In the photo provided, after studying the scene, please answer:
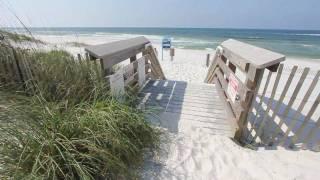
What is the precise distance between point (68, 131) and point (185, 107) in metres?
2.59

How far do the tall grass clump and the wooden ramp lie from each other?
81cm

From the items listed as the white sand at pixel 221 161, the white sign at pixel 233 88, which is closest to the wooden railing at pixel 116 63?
the white sand at pixel 221 161

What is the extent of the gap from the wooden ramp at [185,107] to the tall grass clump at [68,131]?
2.64 ft

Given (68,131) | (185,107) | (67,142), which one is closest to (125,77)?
(185,107)

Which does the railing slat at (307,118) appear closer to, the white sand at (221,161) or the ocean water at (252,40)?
the white sand at (221,161)

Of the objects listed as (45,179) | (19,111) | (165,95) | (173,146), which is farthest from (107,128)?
(165,95)

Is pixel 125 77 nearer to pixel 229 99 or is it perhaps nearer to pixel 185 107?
pixel 185 107

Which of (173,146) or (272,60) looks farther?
(173,146)

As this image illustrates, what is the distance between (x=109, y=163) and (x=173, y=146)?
109 cm

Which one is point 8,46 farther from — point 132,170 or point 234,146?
point 234,146

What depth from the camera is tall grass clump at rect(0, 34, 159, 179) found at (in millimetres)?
1565

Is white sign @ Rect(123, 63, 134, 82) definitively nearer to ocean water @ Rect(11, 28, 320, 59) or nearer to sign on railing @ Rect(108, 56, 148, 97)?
sign on railing @ Rect(108, 56, 148, 97)

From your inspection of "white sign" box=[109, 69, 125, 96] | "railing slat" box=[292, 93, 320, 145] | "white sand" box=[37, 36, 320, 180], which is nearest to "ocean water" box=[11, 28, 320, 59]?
"white sign" box=[109, 69, 125, 96]

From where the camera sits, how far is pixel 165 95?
454 centimetres
